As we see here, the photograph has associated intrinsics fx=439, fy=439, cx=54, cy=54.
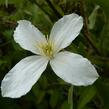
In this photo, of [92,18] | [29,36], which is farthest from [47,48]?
[92,18]

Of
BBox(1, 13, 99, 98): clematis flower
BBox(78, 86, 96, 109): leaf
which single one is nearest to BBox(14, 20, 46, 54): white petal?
BBox(1, 13, 99, 98): clematis flower

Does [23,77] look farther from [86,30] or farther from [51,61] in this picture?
[86,30]

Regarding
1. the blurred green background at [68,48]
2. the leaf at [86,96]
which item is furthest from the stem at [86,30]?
the leaf at [86,96]

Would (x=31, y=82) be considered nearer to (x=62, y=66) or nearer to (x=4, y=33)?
(x=62, y=66)

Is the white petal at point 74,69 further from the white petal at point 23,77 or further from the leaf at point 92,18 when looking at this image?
the leaf at point 92,18

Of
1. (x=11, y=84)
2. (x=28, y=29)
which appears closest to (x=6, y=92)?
(x=11, y=84)

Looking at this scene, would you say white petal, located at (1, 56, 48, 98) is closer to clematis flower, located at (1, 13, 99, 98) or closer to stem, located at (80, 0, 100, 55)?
clematis flower, located at (1, 13, 99, 98)
